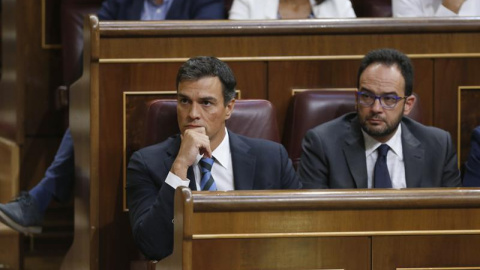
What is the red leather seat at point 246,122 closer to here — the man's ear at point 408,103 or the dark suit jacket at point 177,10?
the man's ear at point 408,103

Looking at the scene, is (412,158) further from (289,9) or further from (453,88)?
(289,9)

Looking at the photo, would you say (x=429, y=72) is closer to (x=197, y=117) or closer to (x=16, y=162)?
(x=197, y=117)

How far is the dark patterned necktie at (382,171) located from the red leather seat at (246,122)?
0.46 ft

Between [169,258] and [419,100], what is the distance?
59cm

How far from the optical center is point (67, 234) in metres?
2.01

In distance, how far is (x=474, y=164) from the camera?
1.45 m

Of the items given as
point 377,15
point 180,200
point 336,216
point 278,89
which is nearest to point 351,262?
point 336,216

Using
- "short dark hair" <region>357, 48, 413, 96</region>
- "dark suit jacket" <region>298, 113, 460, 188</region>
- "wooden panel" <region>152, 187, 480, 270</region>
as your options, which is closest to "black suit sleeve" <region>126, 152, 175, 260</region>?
"wooden panel" <region>152, 187, 480, 270</region>

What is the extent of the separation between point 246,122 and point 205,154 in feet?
0.56

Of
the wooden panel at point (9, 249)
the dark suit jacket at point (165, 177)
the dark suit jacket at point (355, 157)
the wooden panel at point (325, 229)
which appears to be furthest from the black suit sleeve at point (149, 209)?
the wooden panel at point (9, 249)

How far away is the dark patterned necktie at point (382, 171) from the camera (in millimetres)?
1380

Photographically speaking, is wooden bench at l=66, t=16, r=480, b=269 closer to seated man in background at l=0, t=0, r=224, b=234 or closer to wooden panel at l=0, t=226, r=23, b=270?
seated man in background at l=0, t=0, r=224, b=234

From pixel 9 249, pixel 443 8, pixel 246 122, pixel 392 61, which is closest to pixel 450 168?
pixel 392 61

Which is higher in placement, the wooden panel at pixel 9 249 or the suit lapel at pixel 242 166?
the suit lapel at pixel 242 166
